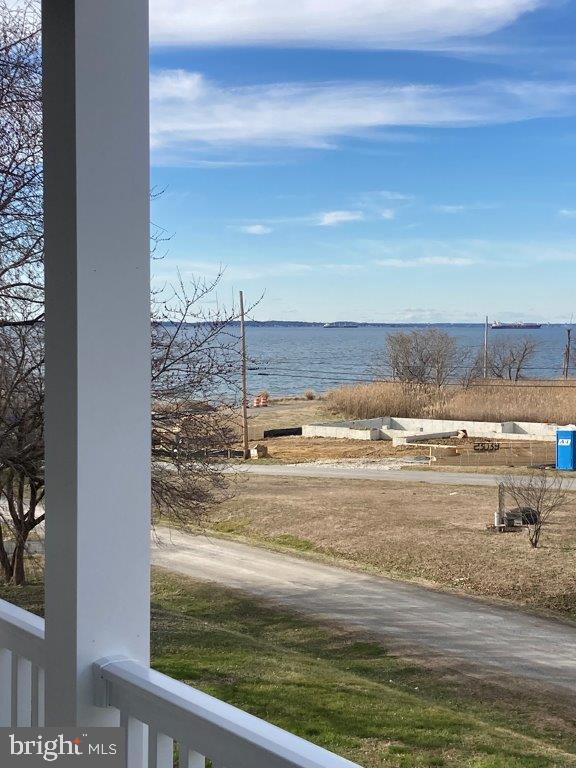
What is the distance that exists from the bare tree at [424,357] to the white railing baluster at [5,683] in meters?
23.9

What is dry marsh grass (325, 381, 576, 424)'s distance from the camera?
68.7 ft

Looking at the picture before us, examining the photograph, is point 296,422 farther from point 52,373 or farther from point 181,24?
point 52,373

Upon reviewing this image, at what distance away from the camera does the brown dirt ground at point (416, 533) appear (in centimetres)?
905

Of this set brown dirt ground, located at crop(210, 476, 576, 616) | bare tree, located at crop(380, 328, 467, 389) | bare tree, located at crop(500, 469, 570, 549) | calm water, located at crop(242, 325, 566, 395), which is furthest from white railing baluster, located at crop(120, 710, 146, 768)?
bare tree, located at crop(380, 328, 467, 389)

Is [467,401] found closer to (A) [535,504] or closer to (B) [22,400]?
(A) [535,504]

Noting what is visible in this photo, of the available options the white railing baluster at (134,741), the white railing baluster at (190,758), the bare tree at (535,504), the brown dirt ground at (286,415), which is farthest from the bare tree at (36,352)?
the brown dirt ground at (286,415)

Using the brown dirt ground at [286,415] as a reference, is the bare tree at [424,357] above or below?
above

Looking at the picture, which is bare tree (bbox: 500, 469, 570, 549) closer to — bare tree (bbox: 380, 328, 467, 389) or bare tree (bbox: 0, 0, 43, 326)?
bare tree (bbox: 0, 0, 43, 326)

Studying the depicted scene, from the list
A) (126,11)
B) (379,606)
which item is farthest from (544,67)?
(126,11)

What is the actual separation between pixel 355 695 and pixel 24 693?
13.6ft

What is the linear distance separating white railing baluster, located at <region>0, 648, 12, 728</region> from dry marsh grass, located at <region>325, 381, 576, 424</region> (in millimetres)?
20344

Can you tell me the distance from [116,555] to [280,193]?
1742 inches

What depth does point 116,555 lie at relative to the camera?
3.12ft

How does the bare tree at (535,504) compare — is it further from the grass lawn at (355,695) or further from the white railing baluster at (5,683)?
the white railing baluster at (5,683)
